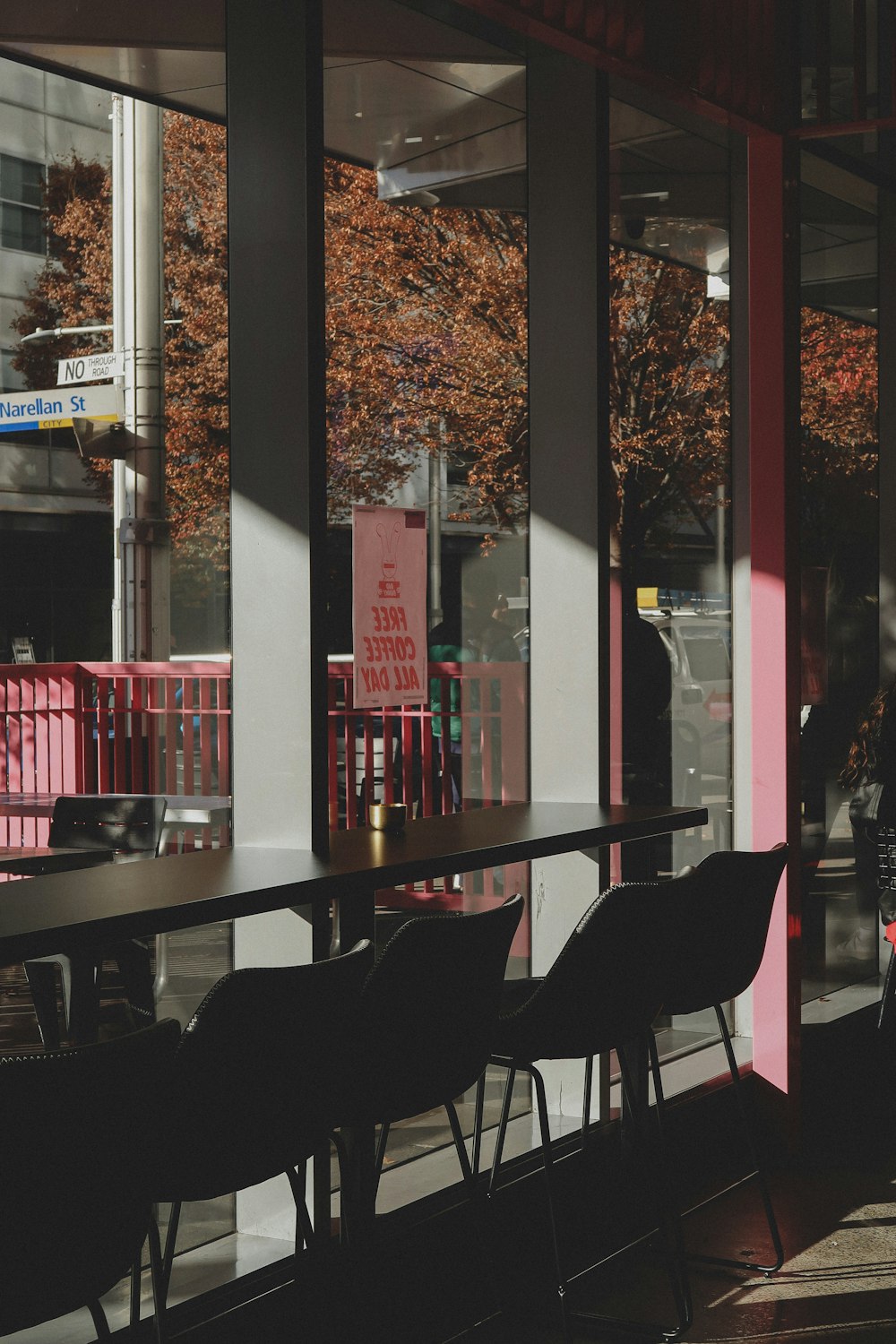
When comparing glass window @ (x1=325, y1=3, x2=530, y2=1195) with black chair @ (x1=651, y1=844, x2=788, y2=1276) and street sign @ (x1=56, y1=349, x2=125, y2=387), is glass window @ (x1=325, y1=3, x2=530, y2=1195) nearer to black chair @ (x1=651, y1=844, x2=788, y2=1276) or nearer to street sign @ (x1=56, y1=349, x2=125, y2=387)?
black chair @ (x1=651, y1=844, x2=788, y2=1276)

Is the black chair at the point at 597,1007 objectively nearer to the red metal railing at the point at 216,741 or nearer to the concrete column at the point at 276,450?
the concrete column at the point at 276,450

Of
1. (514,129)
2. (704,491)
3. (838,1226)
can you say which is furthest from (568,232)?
(838,1226)

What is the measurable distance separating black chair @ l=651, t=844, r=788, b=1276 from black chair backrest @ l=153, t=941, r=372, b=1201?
3.45ft

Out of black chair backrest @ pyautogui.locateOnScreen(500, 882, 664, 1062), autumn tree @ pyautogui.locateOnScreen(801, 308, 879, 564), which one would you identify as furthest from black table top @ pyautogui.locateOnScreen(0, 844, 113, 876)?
autumn tree @ pyautogui.locateOnScreen(801, 308, 879, 564)

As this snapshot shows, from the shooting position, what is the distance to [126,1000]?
162 inches

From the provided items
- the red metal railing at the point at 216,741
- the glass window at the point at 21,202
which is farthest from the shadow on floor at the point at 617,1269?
the glass window at the point at 21,202

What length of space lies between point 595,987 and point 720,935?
0.51 metres

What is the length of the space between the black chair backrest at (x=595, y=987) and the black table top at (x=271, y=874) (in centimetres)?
26

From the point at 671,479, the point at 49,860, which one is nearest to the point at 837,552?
the point at 671,479

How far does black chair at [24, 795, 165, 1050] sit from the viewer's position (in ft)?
11.1

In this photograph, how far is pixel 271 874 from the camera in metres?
2.84

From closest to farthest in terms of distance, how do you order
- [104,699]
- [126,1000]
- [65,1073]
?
[65,1073]
[126,1000]
[104,699]

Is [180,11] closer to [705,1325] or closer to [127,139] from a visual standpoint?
[127,139]

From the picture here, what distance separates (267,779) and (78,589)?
3.06 meters
